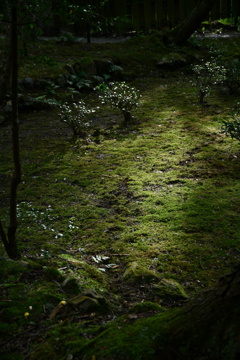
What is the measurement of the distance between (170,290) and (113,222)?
1366 millimetres

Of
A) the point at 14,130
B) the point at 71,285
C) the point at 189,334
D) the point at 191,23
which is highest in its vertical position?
the point at 191,23

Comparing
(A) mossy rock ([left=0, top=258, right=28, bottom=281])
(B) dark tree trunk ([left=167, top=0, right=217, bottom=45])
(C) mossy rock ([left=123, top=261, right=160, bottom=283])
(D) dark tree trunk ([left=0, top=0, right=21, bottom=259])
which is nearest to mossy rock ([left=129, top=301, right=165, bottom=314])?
(C) mossy rock ([left=123, top=261, right=160, bottom=283])

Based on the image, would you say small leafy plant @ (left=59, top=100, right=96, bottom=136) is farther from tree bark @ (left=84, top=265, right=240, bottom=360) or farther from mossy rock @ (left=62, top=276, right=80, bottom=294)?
tree bark @ (left=84, top=265, right=240, bottom=360)

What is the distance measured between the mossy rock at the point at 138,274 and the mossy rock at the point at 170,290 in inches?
4.6

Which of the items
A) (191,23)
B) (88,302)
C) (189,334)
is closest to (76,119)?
(88,302)

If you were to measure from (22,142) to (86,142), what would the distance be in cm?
141

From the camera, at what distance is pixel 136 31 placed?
51.2 feet

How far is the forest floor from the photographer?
197cm

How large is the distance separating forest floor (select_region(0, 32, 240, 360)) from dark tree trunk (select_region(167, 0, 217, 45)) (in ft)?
16.0

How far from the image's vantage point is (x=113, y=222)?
12.5 feet

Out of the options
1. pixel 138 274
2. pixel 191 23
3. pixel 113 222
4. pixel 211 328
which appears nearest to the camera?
pixel 211 328

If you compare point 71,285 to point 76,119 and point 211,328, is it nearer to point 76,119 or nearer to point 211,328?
point 211,328

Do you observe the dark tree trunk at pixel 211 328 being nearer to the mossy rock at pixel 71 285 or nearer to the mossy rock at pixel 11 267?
the mossy rock at pixel 71 285

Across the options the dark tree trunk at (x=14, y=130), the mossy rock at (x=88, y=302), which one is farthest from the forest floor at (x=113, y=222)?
the dark tree trunk at (x=14, y=130)
